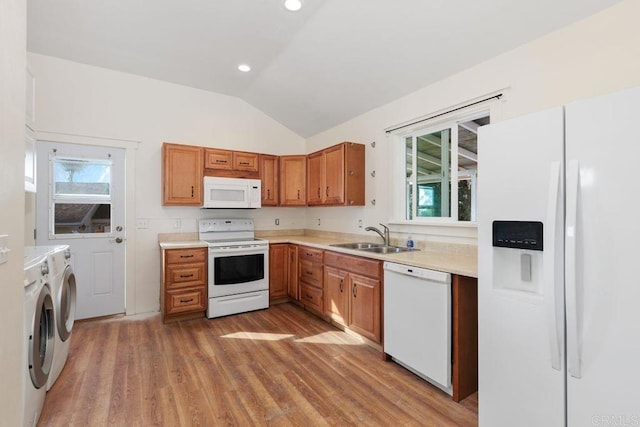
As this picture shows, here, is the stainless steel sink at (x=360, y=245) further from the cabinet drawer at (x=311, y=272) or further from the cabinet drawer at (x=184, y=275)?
the cabinet drawer at (x=184, y=275)

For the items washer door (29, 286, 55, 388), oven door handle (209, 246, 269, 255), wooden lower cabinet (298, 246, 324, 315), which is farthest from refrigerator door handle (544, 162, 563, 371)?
oven door handle (209, 246, 269, 255)

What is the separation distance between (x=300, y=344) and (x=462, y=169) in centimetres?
230

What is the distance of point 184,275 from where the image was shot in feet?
11.6

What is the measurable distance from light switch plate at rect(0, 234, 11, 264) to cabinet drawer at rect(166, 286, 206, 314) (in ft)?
7.83

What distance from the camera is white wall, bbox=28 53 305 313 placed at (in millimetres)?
3424

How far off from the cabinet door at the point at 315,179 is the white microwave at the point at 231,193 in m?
0.73

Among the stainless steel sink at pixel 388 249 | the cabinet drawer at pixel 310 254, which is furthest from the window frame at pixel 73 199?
the stainless steel sink at pixel 388 249

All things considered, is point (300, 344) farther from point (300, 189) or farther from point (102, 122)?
point (102, 122)

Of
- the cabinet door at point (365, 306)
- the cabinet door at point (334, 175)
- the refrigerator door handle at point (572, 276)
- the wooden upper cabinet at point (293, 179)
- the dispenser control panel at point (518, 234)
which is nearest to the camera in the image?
the refrigerator door handle at point (572, 276)

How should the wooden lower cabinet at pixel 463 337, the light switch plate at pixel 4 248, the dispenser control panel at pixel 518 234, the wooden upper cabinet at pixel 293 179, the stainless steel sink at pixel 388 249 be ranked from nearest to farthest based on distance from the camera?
the light switch plate at pixel 4 248 < the dispenser control panel at pixel 518 234 < the wooden lower cabinet at pixel 463 337 < the stainless steel sink at pixel 388 249 < the wooden upper cabinet at pixel 293 179

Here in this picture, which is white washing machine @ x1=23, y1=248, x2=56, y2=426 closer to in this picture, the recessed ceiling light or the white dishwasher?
the white dishwasher

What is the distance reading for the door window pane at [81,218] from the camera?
11.3 feet

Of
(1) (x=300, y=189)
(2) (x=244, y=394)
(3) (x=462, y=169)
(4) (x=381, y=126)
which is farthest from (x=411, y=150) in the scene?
(2) (x=244, y=394)

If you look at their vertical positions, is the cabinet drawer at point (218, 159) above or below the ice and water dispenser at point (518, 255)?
above
